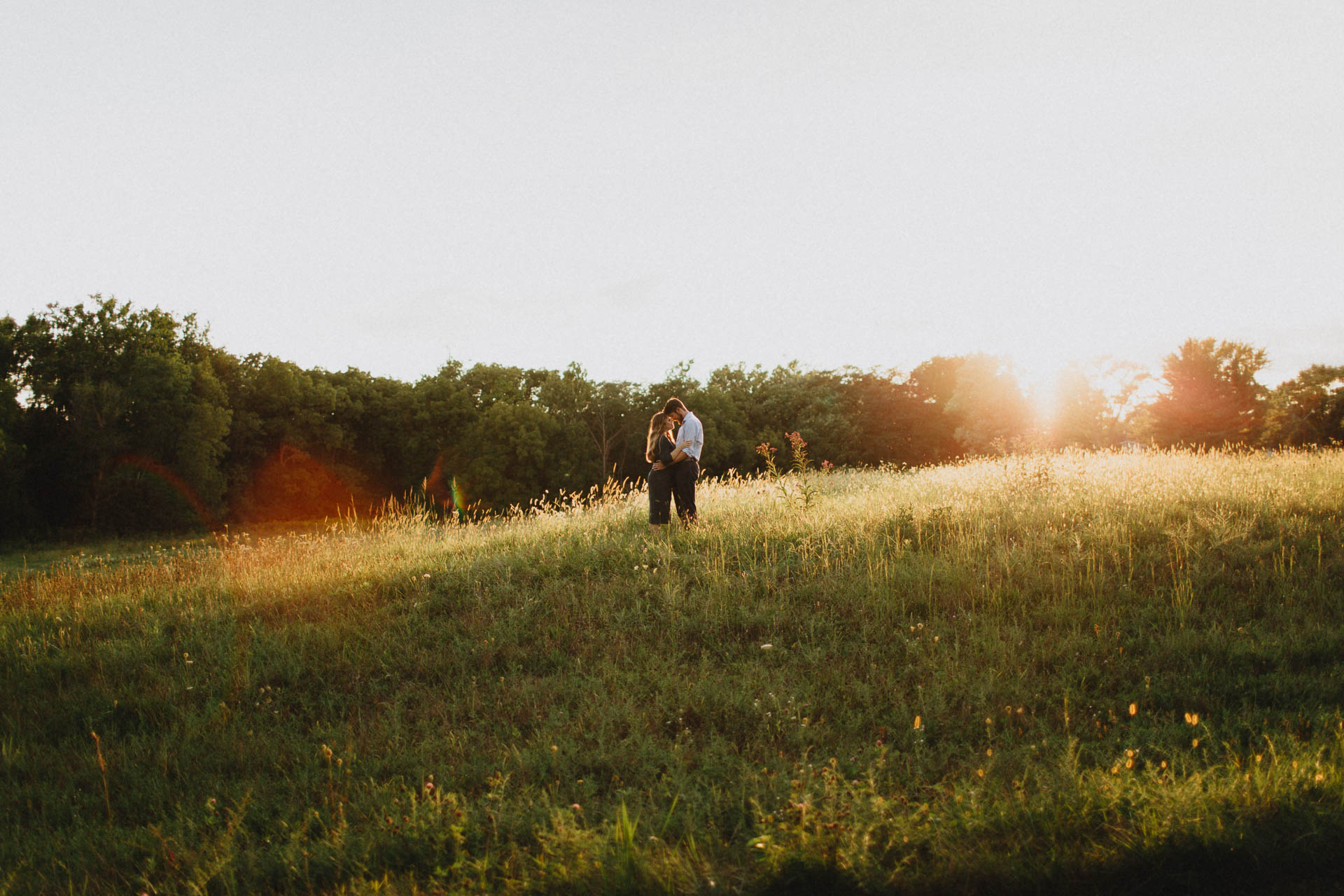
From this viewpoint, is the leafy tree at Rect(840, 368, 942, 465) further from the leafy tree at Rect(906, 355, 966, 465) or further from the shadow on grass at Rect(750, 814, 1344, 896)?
the shadow on grass at Rect(750, 814, 1344, 896)

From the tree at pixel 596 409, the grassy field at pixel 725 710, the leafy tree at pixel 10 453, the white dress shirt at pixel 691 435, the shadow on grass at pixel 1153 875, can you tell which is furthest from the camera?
the tree at pixel 596 409

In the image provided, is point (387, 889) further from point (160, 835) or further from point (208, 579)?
point (208, 579)

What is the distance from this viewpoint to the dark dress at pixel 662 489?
28.6ft

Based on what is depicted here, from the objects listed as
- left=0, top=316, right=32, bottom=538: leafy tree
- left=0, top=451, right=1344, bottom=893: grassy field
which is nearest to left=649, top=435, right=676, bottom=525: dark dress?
left=0, top=451, right=1344, bottom=893: grassy field

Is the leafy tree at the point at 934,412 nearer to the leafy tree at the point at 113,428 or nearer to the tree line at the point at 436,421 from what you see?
the tree line at the point at 436,421

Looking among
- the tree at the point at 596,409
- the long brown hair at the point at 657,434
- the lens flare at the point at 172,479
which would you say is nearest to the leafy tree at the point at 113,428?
the lens flare at the point at 172,479

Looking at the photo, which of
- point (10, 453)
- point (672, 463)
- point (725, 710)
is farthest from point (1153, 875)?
point (10, 453)

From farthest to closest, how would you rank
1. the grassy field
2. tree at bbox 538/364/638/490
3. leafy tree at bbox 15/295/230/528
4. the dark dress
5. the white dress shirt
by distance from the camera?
1. tree at bbox 538/364/638/490
2. leafy tree at bbox 15/295/230/528
3. the dark dress
4. the white dress shirt
5. the grassy field

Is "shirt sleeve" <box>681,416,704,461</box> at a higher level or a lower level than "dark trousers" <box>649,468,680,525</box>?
higher

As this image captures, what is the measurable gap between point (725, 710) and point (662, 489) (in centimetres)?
483

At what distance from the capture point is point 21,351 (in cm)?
3166

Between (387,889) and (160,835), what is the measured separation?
152cm

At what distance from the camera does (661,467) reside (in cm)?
881

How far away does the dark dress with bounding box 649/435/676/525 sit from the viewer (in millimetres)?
8727
